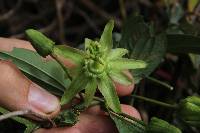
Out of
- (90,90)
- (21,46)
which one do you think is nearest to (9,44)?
(21,46)

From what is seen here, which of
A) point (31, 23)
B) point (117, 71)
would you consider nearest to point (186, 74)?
point (117, 71)

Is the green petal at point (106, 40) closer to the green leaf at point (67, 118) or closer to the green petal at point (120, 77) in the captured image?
the green petal at point (120, 77)

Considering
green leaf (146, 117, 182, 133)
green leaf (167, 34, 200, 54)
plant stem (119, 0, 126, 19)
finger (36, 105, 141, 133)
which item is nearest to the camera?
green leaf (146, 117, 182, 133)

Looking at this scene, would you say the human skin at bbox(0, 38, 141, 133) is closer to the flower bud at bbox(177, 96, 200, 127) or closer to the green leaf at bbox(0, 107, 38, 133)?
the green leaf at bbox(0, 107, 38, 133)

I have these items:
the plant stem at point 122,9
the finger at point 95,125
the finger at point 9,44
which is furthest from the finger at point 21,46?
the plant stem at point 122,9

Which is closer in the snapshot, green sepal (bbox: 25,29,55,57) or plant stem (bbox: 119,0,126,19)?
green sepal (bbox: 25,29,55,57)

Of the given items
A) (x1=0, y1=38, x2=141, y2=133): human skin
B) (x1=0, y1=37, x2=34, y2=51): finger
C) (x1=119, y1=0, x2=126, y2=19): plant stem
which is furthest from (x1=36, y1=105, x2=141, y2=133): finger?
(x1=119, y1=0, x2=126, y2=19): plant stem

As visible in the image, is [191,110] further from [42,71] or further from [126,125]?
[42,71]
